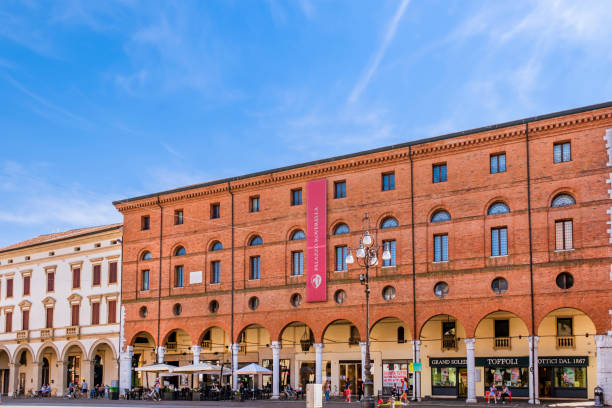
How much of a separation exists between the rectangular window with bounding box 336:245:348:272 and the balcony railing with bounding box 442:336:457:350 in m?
7.05

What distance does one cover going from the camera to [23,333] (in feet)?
213

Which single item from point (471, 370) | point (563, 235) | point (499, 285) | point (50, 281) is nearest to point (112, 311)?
point (50, 281)

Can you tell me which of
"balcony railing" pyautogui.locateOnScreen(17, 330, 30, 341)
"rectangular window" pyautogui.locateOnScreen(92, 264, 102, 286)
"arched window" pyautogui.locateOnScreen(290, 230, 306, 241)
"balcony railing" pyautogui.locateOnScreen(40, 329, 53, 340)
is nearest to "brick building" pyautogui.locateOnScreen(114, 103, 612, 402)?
"arched window" pyautogui.locateOnScreen(290, 230, 306, 241)

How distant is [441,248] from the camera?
147ft

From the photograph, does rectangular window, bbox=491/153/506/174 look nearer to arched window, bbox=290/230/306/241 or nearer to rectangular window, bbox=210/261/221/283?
arched window, bbox=290/230/306/241

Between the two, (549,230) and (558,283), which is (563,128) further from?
(558,283)

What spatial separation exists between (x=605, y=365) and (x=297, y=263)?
18665 mm

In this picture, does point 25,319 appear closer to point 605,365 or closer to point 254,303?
point 254,303

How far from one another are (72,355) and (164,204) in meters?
16.1

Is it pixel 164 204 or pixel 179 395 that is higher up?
pixel 164 204

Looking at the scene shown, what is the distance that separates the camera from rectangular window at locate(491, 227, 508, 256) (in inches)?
1682

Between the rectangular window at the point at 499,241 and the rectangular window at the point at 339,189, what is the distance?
9649 mm

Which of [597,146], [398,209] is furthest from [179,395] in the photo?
[597,146]

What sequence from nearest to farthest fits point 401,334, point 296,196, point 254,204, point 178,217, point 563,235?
point 563,235, point 401,334, point 296,196, point 254,204, point 178,217
